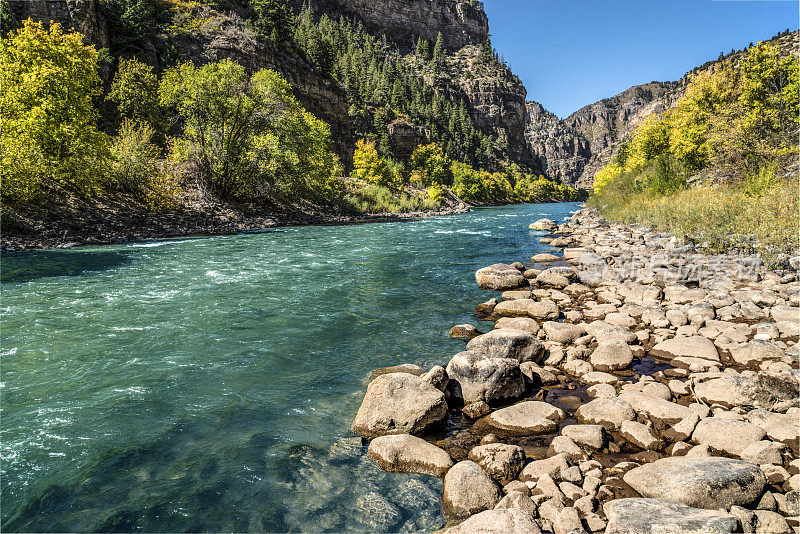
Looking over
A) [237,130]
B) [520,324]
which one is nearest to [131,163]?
[237,130]

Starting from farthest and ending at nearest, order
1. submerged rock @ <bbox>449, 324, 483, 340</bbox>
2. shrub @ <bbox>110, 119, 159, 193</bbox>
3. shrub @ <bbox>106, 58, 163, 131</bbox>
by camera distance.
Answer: shrub @ <bbox>106, 58, 163, 131</bbox> → shrub @ <bbox>110, 119, 159, 193</bbox> → submerged rock @ <bbox>449, 324, 483, 340</bbox>

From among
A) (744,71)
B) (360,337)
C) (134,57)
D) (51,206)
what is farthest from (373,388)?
(134,57)

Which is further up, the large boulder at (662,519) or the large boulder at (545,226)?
the large boulder at (545,226)

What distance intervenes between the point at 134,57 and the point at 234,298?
176ft

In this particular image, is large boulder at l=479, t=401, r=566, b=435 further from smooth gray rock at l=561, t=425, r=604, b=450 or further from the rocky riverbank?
smooth gray rock at l=561, t=425, r=604, b=450

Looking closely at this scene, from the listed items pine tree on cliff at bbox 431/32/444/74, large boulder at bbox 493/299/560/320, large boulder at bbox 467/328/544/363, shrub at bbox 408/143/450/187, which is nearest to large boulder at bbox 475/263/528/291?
large boulder at bbox 493/299/560/320

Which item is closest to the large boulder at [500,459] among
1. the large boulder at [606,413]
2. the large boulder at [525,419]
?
the large boulder at [525,419]

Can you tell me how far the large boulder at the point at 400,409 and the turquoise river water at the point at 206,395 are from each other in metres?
0.36

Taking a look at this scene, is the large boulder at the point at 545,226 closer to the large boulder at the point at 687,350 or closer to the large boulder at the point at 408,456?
the large boulder at the point at 687,350

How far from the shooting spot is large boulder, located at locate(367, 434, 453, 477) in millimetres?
5027

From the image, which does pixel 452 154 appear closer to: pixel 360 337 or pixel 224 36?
pixel 224 36

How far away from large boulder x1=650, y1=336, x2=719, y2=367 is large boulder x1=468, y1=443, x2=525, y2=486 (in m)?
4.51

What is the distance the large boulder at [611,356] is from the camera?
7496 millimetres

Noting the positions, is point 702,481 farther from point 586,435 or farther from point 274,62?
point 274,62
